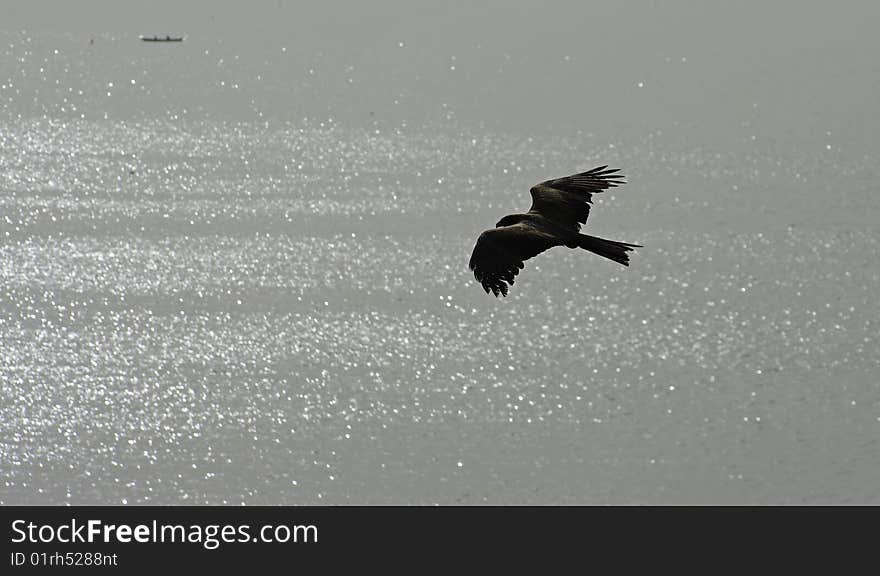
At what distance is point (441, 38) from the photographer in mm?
90125

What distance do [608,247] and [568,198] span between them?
2.54m

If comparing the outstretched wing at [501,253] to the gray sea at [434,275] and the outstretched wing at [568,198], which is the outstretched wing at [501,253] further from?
the gray sea at [434,275]

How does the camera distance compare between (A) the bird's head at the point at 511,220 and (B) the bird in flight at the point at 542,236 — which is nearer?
(B) the bird in flight at the point at 542,236

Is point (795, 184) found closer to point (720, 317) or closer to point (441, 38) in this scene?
point (720, 317)

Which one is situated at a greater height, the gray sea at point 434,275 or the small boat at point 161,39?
the small boat at point 161,39

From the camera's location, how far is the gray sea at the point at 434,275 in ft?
161

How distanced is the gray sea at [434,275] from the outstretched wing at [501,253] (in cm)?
2846

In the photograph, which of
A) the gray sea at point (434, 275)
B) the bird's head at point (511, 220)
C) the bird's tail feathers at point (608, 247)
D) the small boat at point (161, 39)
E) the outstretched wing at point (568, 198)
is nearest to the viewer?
the bird's tail feathers at point (608, 247)

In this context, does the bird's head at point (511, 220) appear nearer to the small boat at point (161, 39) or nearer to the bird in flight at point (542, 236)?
the bird in flight at point (542, 236)

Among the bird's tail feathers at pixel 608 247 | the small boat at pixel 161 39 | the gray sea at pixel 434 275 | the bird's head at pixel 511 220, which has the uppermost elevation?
the small boat at pixel 161 39

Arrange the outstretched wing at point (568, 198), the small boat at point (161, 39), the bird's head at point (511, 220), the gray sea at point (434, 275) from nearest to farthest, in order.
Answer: the bird's head at point (511, 220)
the outstretched wing at point (568, 198)
the gray sea at point (434, 275)
the small boat at point (161, 39)

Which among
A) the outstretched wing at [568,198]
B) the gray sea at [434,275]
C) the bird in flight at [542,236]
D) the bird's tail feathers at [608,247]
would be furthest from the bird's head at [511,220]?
the gray sea at [434,275]

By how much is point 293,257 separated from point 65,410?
46.7 feet
